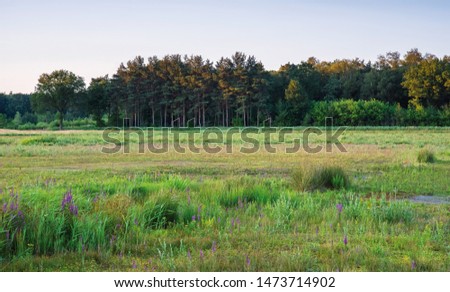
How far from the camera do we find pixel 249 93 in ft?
267

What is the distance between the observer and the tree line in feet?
257

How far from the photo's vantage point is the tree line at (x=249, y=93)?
78.4 m

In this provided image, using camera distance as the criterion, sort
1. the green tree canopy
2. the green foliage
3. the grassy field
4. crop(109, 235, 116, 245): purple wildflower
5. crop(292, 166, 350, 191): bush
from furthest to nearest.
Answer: the green tree canopy, the green foliage, crop(292, 166, 350, 191): bush, crop(109, 235, 116, 245): purple wildflower, the grassy field

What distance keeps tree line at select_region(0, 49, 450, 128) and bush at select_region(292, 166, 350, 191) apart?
66.3 m

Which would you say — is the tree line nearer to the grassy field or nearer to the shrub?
the grassy field

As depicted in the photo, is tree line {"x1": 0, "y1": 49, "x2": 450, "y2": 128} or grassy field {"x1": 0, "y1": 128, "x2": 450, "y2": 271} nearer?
grassy field {"x1": 0, "y1": 128, "x2": 450, "y2": 271}

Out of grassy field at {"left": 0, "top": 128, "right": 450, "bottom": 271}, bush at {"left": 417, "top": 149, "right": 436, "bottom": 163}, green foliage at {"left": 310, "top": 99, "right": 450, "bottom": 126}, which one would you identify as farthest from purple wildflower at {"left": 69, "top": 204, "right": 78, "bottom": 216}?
green foliage at {"left": 310, "top": 99, "right": 450, "bottom": 126}

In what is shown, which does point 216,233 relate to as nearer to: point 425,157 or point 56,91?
point 425,157

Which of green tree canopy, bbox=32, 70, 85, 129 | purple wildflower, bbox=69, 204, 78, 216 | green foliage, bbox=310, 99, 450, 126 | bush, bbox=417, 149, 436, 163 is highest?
green tree canopy, bbox=32, 70, 85, 129

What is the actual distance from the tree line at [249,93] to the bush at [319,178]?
6633 centimetres

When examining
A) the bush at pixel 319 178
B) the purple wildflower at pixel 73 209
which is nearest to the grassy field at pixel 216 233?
the purple wildflower at pixel 73 209

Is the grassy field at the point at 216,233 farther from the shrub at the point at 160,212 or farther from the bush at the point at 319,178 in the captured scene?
the bush at the point at 319,178

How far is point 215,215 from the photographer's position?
26.7 feet

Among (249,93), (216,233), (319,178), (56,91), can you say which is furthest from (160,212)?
(56,91)
